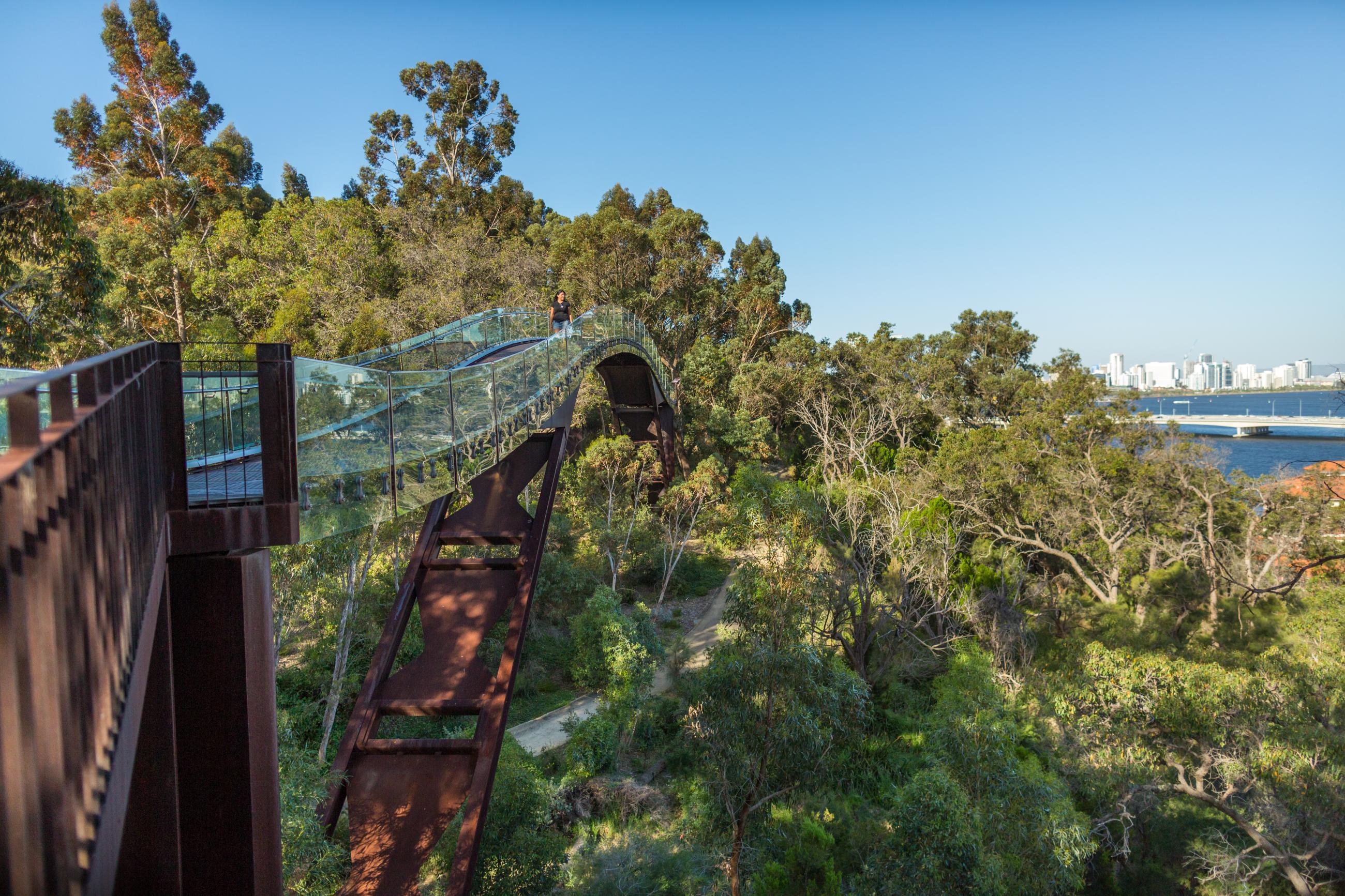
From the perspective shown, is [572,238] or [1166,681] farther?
[572,238]

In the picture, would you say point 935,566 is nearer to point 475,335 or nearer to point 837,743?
point 837,743

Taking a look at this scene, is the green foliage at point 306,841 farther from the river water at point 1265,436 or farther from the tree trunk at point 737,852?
the river water at point 1265,436

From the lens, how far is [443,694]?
342 inches

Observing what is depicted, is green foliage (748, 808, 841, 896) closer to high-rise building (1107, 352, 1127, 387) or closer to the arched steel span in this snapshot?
the arched steel span

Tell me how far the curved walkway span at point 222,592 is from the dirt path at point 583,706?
4861 mm

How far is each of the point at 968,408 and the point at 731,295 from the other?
13216mm

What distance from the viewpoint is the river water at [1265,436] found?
27869mm

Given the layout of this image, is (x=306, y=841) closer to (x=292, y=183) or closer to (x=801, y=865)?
(x=801, y=865)

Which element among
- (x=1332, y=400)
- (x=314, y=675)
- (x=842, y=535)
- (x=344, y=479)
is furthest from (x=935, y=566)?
(x=344, y=479)

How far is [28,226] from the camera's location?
9.72 meters

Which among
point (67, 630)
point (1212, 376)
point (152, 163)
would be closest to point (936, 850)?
point (67, 630)

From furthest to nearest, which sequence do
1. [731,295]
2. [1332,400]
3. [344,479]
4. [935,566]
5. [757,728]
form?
[731,295] < [935,566] < [1332,400] < [757,728] < [344,479]

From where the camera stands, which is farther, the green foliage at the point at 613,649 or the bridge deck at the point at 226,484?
the green foliage at the point at 613,649

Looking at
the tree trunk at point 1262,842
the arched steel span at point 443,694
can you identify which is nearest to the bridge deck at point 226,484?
the arched steel span at point 443,694
